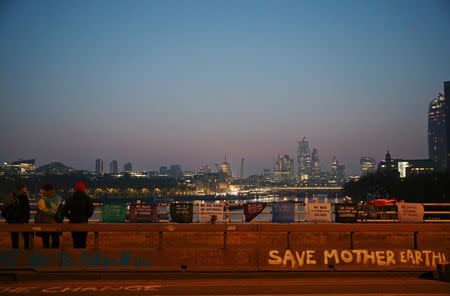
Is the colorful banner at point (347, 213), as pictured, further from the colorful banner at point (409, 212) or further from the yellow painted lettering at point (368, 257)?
the yellow painted lettering at point (368, 257)

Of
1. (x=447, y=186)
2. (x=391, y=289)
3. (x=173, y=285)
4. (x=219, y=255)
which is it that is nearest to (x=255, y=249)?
(x=219, y=255)

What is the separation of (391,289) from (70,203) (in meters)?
8.59

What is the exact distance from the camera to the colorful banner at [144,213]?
24312mm

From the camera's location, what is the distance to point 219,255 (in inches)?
454

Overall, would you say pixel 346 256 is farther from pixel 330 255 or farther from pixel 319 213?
pixel 319 213

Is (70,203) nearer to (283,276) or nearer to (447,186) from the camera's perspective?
(283,276)

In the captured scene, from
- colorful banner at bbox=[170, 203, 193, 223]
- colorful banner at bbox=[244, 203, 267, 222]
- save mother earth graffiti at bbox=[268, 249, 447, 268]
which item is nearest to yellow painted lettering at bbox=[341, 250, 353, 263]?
save mother earth graffiti at bbox=[268, 249, 447, 268]

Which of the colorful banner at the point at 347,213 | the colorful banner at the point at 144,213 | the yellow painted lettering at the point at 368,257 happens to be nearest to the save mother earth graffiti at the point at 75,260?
the yellow painted lettering at the point at 368,257

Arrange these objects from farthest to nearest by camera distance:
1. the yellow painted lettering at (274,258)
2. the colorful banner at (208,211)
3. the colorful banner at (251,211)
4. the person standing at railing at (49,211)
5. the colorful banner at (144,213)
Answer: the colorful banner at (251,211), the colorful banner at (144,213), the colorful banner at (208,211), the person standing at railing at (49,211), the yellow painted lettering at (274,258)

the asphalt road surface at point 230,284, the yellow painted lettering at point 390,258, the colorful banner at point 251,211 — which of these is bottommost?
the asphalt road surface at point 230,284

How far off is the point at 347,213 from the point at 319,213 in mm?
1794

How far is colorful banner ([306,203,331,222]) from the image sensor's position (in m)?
23.5

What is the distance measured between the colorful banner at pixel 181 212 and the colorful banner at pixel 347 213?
775 cm

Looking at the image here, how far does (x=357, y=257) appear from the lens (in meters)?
11.8
